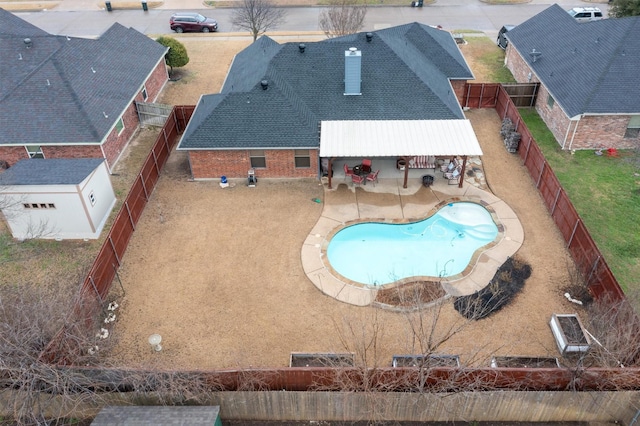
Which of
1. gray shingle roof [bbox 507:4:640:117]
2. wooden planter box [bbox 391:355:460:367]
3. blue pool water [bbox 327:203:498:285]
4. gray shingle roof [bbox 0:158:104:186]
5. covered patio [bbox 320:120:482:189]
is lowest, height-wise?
blue pool water [bbox 327:203:498:285]

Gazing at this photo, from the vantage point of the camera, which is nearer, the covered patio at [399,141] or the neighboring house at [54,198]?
the neighboring house at [54,198]

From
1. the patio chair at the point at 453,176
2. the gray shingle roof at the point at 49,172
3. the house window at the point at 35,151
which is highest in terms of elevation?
the gray shingle roof at the point at 49,172

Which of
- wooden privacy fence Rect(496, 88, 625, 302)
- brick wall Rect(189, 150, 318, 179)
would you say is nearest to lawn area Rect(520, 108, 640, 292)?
wooden privacy fence Rect(496, 88, 625, 302)

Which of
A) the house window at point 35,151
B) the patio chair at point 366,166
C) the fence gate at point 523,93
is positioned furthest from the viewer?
the fence gate at point 523,93

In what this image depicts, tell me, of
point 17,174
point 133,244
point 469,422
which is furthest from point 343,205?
point 17,174

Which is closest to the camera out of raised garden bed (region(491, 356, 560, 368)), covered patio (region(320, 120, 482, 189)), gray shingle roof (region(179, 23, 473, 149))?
raised garden bed (region(491, 356, 560, 368))

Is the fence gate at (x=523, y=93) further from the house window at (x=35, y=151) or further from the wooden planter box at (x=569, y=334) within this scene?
the house window at (x=35, y=151)

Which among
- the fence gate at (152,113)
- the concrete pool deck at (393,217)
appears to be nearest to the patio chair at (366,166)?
the concrete pool deck at (393,217)

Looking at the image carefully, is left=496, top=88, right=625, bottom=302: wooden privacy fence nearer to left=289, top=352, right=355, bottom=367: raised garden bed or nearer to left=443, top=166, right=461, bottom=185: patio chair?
left=443, top=166, right=461, bottom=185: patio chair
